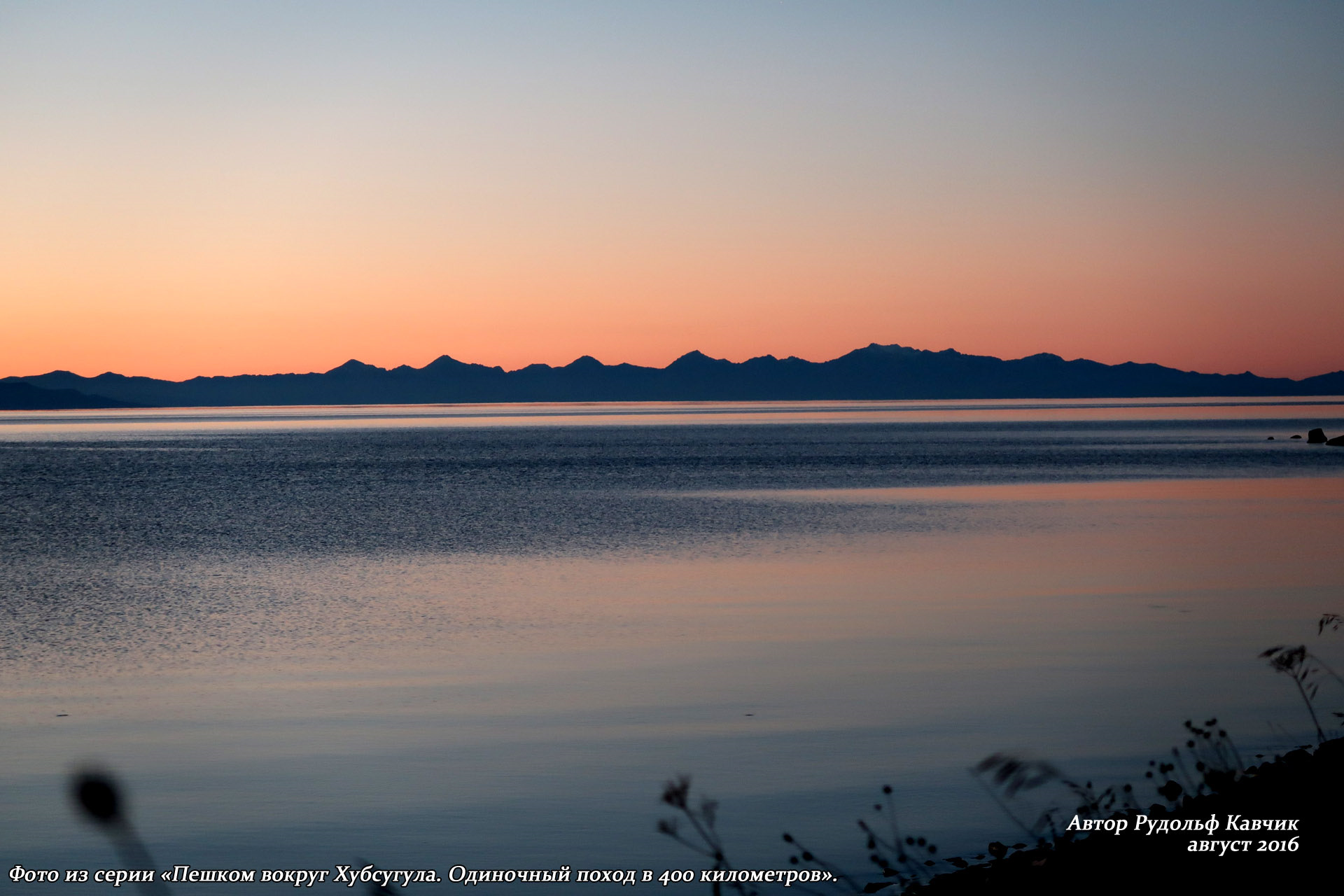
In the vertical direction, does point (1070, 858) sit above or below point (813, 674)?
above

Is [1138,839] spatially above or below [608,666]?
above

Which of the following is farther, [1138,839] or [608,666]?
[608,666]

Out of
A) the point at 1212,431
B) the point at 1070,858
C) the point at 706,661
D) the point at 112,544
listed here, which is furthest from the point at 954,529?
the point at 1212,431

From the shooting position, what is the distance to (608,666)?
13.9 meters

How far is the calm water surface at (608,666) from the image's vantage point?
8.51 meters

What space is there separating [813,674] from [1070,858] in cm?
725

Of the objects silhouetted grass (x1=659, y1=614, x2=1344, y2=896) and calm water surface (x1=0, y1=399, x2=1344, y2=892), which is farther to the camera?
calm water surface (x1=0, y1=399, x2=1344, y2=892)

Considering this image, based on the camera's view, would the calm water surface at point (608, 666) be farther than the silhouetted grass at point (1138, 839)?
Yes

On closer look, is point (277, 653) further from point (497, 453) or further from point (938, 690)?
point (497, 453)

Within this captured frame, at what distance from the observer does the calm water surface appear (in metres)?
8.51

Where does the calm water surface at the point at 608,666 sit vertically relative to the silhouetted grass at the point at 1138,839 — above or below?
below

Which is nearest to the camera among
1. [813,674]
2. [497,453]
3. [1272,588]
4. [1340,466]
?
[813,674]

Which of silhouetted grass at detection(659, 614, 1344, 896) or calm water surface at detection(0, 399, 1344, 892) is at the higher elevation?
silhouetted grass at detection(659, 614, 1344, 896)

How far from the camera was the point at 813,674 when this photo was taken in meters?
13.1
